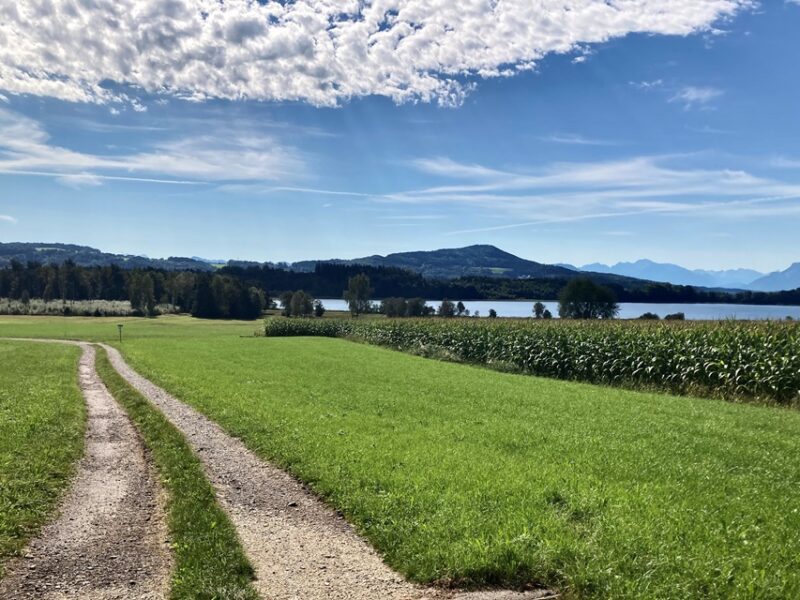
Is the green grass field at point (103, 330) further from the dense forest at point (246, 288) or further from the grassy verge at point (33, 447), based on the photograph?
the dense forest at point (246, 288)

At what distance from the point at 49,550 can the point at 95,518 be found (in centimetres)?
101

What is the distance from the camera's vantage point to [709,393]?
2103 centimetres

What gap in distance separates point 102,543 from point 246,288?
403ft

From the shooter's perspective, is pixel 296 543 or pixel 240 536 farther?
pixel 240 536

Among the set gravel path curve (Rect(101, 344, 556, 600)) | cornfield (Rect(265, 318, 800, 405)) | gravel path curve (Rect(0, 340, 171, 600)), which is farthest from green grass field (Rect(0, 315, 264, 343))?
gravel path curve (Rect(101, 344, 556, 600))

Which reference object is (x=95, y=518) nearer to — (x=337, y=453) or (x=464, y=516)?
(x=337, y=453)

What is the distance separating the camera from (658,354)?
23828mm

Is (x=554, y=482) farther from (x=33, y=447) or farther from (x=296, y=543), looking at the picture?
(x=33, y=447)

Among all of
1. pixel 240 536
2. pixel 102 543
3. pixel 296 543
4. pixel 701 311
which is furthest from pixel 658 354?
pixel 701 311

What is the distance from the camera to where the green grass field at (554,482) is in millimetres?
5273

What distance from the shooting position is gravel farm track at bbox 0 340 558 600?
17.0ft

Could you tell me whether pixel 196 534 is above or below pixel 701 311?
below

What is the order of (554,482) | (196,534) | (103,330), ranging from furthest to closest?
(103,330) < (554,482) < (196,534)

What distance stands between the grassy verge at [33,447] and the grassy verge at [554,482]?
3031 millimetres
